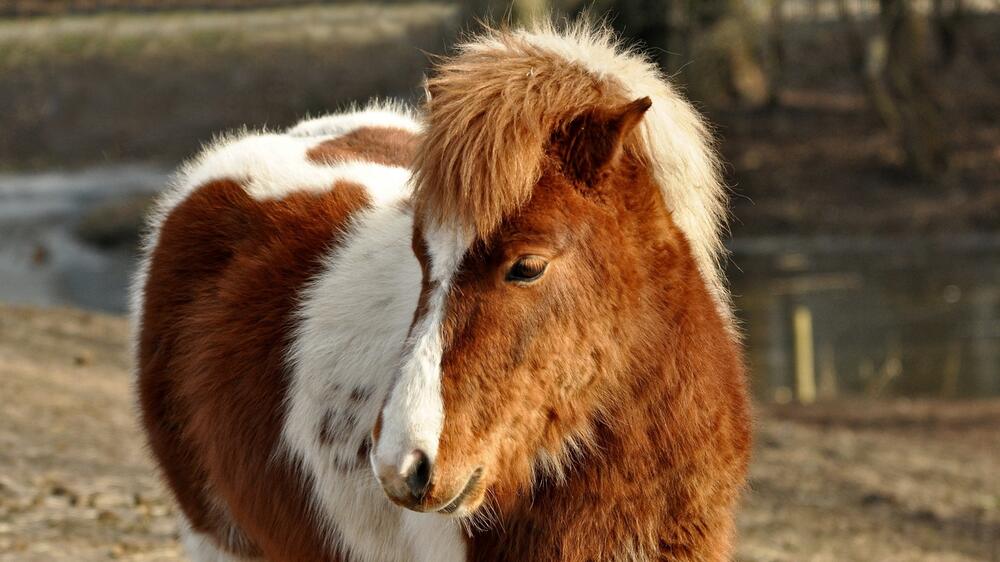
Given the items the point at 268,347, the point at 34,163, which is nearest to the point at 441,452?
the point at 268,347

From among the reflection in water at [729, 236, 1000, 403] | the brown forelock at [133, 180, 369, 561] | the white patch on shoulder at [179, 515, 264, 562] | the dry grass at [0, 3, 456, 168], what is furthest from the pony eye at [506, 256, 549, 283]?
the dry grass at [0, 3, 456, 168]

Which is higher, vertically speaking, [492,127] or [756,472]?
[492,127]

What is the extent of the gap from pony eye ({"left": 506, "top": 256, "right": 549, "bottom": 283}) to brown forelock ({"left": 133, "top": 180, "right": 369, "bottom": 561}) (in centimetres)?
102

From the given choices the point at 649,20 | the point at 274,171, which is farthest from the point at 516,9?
the point at 274,171

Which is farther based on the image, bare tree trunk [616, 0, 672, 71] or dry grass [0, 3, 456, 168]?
dry grass [0, 3, 456, 168]

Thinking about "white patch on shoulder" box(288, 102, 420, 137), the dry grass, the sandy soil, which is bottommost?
the dry grass

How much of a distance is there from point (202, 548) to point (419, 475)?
1862 millimetres

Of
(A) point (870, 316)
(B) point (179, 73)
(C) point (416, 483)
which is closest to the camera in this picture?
(C) point (416, 483)

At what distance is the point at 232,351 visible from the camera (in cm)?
366

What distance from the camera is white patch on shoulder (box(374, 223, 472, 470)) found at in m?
2.54

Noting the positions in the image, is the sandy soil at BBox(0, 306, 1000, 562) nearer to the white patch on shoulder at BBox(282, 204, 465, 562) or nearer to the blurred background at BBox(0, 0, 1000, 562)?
the blurred background at BBox(0, 0, 1000, 562)

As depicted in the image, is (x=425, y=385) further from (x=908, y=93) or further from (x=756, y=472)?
(x=908, y=93)

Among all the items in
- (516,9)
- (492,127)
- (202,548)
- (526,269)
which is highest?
(492,127)

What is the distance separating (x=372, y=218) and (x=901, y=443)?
886 centimetres
